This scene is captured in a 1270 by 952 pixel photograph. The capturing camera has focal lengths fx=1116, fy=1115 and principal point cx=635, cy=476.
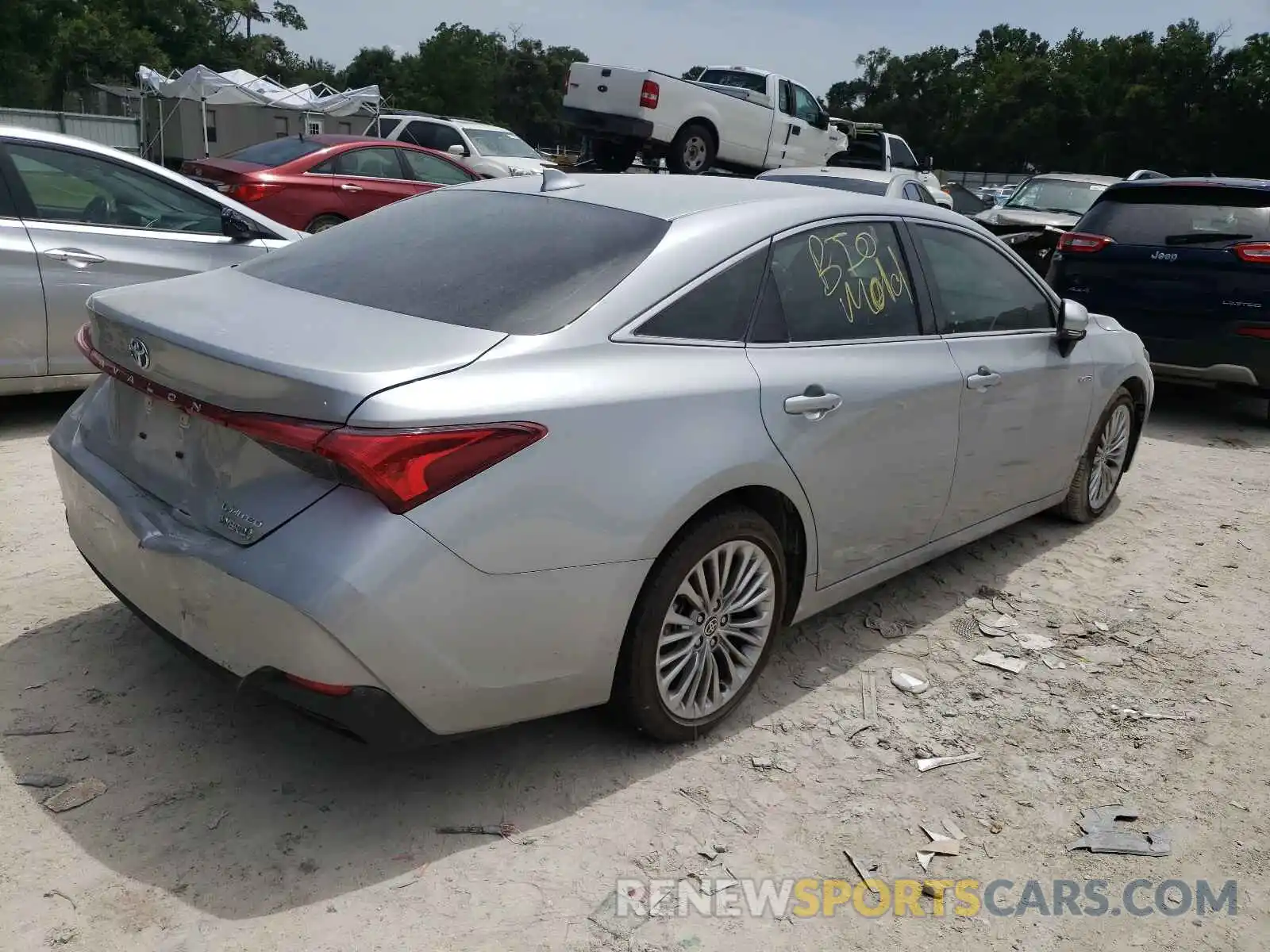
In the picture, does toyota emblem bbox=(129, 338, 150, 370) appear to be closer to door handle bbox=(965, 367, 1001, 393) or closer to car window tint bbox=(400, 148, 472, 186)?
door handle bbox=(965, 367, 1001, 393)

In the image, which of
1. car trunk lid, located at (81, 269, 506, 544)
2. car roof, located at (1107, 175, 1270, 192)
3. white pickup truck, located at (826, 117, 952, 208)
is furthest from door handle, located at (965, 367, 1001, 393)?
white pickup truck, located at (826, 117, 952, 208)

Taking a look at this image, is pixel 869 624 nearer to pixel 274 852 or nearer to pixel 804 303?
pixel 804 303

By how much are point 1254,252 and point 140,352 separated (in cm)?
715

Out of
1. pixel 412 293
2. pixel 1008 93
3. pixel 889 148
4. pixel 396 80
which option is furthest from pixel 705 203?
pixel 396 80

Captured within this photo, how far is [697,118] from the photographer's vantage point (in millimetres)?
15914

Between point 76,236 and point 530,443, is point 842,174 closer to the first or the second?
point 76,236

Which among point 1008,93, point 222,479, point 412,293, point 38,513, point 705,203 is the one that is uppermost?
point 1008,93

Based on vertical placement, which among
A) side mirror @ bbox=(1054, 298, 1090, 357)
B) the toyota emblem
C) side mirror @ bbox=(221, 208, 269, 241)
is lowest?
side mirror @ bbox=(221, 208, 269, 241)

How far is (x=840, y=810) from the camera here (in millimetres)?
3100

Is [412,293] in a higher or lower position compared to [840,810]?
higher

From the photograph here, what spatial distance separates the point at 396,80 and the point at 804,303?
8545 centimetres

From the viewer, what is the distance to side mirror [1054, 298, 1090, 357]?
481 centimetres

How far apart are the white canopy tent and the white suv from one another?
23.2 ft

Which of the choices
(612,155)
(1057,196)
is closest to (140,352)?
(1057,196)
